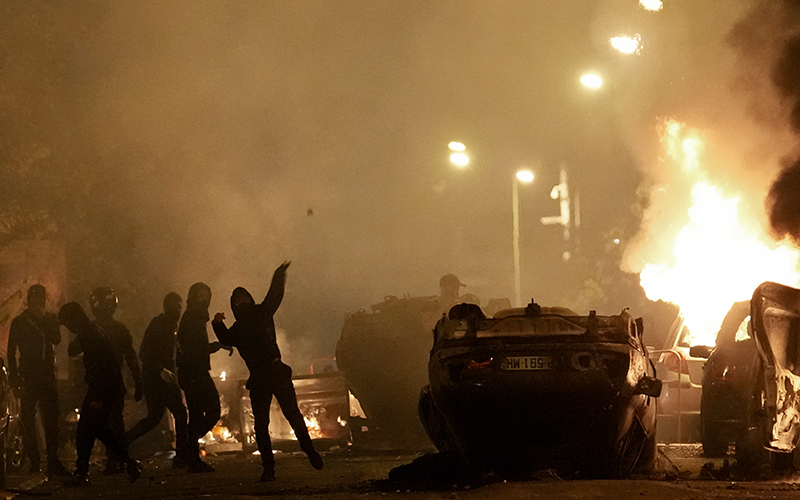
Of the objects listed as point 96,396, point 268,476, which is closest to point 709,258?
point 268,476

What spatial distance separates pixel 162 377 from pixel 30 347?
4.66 feet

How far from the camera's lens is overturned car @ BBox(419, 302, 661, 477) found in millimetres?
7719

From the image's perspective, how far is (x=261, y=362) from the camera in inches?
375

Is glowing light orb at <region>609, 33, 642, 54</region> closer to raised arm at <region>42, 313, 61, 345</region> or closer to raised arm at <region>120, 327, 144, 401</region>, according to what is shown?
raised arm at <region>120, 327, 144, 401</region>

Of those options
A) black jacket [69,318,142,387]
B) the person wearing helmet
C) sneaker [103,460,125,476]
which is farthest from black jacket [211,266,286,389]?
the person wearing helmet

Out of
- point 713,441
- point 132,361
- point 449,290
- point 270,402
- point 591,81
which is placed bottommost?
point 713,441

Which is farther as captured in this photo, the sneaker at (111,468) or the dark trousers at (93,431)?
the sneaker at (111,468)

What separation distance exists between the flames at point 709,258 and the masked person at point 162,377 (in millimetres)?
6100

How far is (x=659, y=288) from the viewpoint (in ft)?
55.8

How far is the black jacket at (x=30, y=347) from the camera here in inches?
437

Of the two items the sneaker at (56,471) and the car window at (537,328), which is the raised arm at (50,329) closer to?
the sneaker at (56,471)

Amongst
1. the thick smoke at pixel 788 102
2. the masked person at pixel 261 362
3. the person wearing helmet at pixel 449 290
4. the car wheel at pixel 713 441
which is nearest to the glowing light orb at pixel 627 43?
the thick smoke at pixel 788 102

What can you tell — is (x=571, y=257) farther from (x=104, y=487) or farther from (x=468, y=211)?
(x=104, y=487)

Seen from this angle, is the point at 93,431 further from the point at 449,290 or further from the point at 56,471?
the point at 449,290
